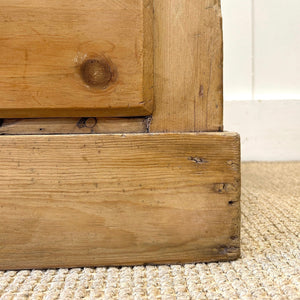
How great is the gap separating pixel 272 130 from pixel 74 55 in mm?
1173

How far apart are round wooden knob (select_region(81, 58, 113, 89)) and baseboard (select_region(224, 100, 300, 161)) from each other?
1.10 metres

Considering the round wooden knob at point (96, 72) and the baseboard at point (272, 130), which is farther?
the baseboard at point (272, 130)

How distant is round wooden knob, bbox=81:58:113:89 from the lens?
0.45 m

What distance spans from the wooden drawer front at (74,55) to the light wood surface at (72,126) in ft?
0.07

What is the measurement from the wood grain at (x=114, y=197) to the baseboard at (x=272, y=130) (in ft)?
3.49

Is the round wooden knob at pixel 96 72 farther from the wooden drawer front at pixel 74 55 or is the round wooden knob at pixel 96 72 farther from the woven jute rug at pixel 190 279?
the woven jute rug at pixel 190 279

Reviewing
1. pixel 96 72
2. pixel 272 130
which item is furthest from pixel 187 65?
pixel 272 130

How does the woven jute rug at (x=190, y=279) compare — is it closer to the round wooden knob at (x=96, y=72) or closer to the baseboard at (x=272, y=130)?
the round wooden knob at (x=96, y=72)

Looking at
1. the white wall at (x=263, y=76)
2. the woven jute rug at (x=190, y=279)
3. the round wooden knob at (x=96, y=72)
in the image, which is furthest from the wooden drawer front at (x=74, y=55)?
the white wall at (x=263, y=76)

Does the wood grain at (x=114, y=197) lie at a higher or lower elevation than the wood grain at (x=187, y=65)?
lower

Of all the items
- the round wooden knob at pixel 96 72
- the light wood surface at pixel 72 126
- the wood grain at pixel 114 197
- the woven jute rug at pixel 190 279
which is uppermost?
the round wooden knob at pixel 96 72

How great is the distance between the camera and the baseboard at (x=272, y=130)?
58.1 inches

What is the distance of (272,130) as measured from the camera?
Answer: 1.48 metres

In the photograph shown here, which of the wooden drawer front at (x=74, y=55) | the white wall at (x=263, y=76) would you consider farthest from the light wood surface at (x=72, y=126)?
the white wall at (x=263, y=76)
